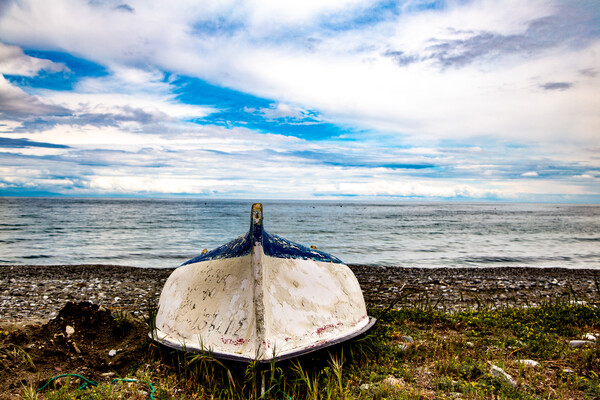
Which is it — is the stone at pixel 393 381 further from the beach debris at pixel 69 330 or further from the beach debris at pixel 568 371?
the beach debris at pixel 69 330

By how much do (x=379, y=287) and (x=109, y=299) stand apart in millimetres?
8061

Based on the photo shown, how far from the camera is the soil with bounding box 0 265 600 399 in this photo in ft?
15.7

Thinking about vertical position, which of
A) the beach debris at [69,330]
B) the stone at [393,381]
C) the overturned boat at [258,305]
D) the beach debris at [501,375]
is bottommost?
the stone at [393,381]

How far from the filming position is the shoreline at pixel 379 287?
32.1ft

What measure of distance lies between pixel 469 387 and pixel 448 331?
2509mm

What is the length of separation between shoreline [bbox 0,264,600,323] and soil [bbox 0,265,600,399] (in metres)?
0.03

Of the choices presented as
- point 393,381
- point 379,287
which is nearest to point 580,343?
point 393,381

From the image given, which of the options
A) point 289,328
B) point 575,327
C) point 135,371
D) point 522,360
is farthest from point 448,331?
point 135,371

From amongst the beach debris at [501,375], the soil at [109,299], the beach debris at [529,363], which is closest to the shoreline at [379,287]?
the soil at [109,299]

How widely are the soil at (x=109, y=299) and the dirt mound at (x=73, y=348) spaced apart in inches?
0.4

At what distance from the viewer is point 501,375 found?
4.48 metres

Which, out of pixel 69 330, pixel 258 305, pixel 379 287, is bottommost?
pixel 379 287

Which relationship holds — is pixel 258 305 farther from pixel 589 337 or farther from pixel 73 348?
pixel 589 337

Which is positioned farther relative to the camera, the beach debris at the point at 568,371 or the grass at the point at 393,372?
the beach debris at the point at 568,371
